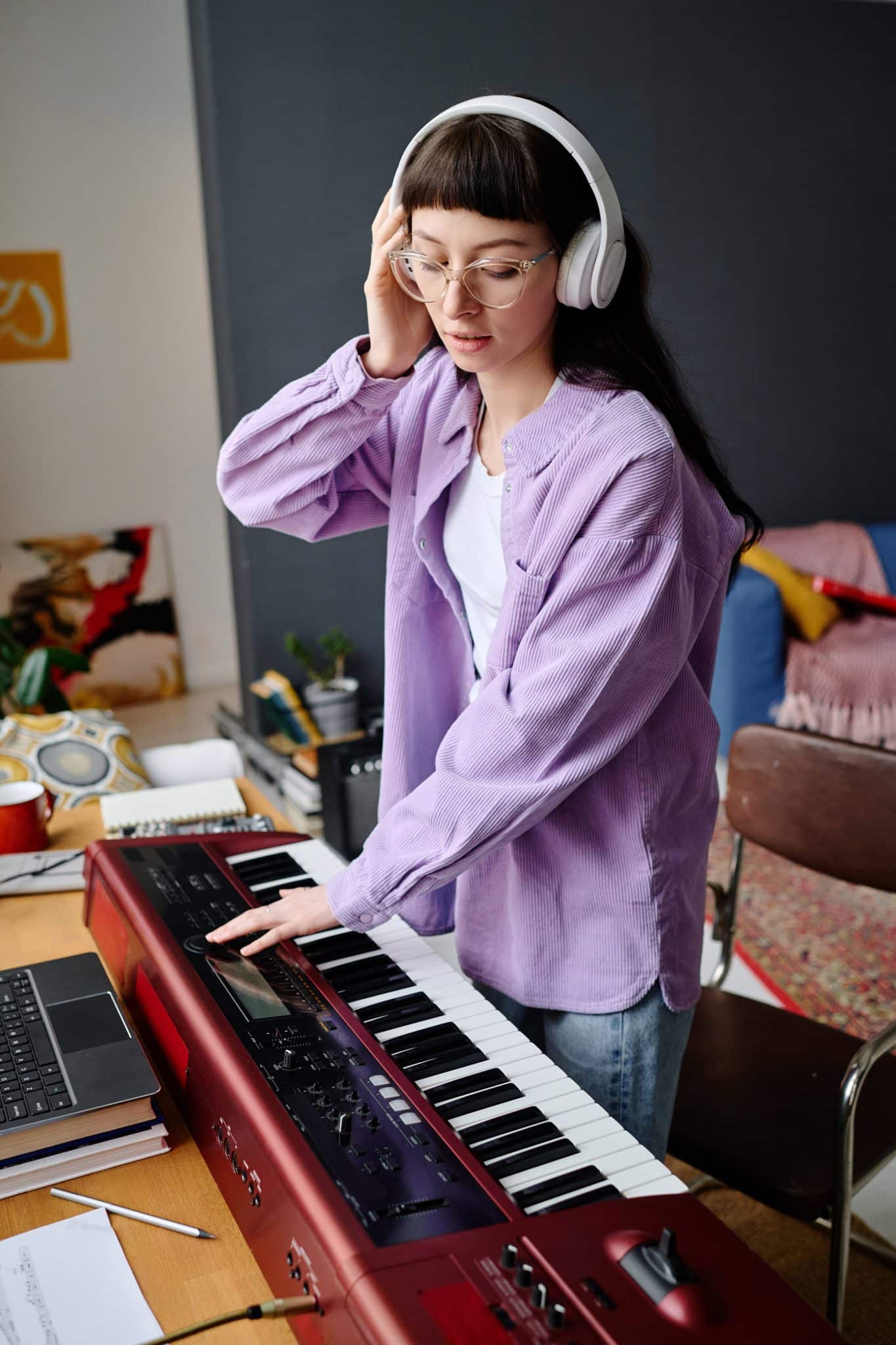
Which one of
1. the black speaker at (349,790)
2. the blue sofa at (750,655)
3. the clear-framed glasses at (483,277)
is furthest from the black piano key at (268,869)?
the blue sofa at (750,655)

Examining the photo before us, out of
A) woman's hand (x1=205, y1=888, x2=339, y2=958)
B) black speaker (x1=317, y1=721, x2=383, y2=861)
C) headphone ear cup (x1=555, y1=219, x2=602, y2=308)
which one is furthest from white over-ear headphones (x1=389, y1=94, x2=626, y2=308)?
black speaker (x1=317, y1=721, x2=383, y2=861)

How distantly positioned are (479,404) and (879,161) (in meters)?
4.18

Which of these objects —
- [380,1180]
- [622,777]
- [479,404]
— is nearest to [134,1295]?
[380,1180]

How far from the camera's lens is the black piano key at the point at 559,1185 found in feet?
2.93

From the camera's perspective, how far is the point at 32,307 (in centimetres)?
455

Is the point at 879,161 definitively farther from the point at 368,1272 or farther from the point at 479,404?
the point at 368,1272

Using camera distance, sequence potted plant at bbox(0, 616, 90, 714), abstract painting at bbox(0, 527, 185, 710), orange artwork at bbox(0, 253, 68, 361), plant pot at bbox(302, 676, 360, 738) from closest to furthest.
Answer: potted plant at bbox(0, 616, 90, 714), plant pot at bbox(302, 676, 360, 738), orange artwork at bbox(0, 253, 68, 361), abstract painting at bbox(0, 527, 185, 710)

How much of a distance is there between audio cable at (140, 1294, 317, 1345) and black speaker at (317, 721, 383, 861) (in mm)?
2411

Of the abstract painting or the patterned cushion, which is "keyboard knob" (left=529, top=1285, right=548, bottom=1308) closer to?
the patterned cushion

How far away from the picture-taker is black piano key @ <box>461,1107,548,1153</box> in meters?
0.97

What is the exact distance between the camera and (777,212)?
4523 millimetres

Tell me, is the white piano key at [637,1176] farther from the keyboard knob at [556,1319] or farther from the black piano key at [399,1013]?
the black piano key at [399,1013]

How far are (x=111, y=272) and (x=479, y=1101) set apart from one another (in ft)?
14.4

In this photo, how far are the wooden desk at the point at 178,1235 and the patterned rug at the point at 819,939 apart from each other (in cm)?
190
